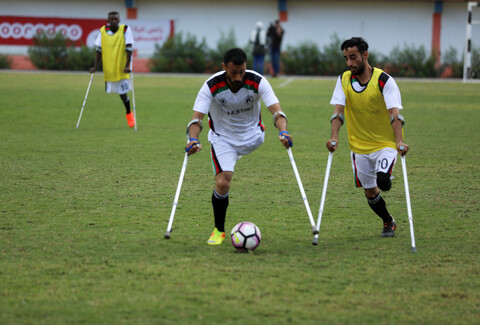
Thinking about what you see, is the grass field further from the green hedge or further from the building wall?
the building wall

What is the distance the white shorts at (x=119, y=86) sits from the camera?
46.5 ft

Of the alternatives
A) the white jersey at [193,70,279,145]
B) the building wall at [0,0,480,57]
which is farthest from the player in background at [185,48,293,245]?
the building wall at [0,0,480,57]

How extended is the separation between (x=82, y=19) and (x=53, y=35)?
6.23 feet

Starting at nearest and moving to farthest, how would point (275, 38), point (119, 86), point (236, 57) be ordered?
point (236, 57) → point (119, 86) → point (275, 38)

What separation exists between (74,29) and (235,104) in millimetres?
32946

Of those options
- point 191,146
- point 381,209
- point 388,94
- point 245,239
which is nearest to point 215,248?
point 245,239

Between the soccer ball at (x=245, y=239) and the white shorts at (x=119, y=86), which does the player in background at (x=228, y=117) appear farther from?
the white shorts at (x=119, y=86)

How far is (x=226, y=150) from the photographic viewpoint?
644cm

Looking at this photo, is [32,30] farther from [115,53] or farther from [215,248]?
[215,248]

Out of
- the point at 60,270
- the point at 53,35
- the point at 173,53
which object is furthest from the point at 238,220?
the point at 53,35

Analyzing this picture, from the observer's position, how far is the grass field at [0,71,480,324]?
180 inches

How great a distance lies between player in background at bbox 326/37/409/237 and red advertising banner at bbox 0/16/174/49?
31358 mm

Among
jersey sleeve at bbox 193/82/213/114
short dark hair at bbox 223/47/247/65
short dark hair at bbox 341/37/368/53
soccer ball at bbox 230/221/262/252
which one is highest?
short dark hair at bbox 341/37/368/53

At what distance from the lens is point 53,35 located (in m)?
36.3
